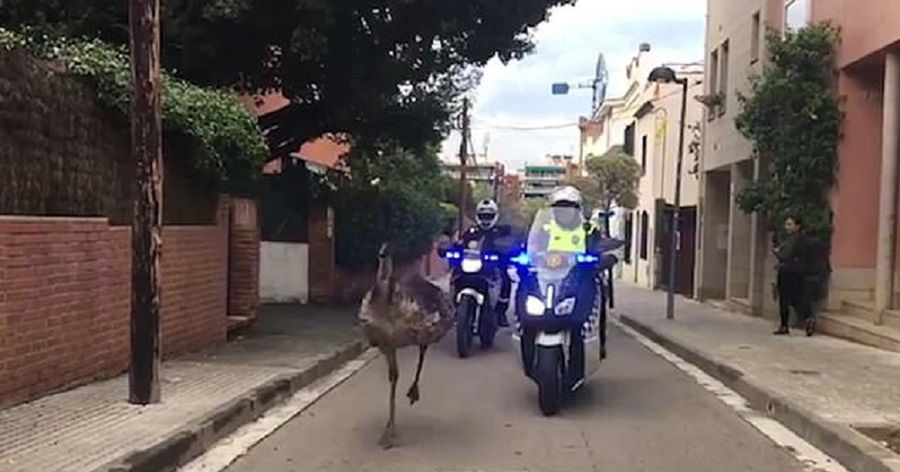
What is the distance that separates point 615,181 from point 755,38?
63.0 ft

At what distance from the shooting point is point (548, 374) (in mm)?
10102

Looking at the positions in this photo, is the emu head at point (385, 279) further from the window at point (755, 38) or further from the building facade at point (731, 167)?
the window at point (755, 38)

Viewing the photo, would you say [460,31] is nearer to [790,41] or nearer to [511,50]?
[511,50]

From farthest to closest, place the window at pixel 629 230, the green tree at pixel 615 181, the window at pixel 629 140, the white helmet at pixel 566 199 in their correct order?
the window at pixel 629 140 → the window at pixel 629 230 → the green tree at pixel 615 181 → the white helmet at pixel 566 199

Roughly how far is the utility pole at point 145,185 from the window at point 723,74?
18.3m

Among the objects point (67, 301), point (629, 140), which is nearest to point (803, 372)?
point (67, 301)

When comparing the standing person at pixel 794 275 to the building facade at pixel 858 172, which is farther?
the standing person at pixel 794 275

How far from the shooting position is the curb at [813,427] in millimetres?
7969

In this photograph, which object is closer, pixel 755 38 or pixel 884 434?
pixel 884 434

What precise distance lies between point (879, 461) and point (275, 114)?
1339 cm

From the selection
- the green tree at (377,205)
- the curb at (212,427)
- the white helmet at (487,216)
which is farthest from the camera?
the green tree at (377,205)

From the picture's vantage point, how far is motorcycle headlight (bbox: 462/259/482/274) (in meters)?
15.0

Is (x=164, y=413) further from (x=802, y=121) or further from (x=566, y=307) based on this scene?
(x=802, y=121)

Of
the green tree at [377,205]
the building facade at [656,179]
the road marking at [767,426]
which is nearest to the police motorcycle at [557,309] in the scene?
the road marking at [767,426]
